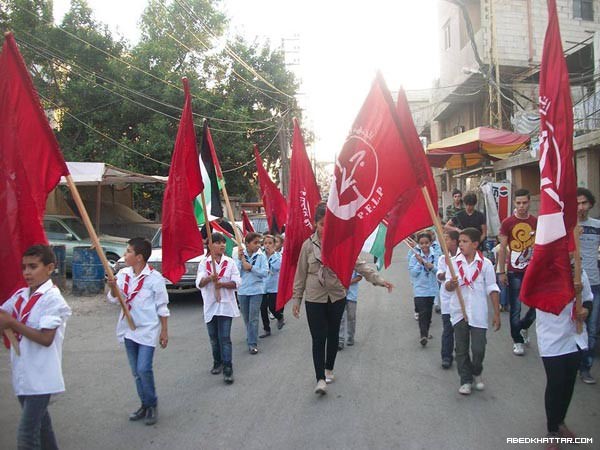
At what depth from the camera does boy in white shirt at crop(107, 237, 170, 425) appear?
13.5 feet

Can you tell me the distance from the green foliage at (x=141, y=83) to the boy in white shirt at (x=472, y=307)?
1525cm

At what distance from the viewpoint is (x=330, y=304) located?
4.75 m

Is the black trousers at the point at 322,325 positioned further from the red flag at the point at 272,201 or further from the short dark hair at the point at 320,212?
the red flag at the point at 272,201

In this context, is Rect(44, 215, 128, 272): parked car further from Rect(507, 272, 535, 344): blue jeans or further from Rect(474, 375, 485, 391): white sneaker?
Rect(474, 375, 485, 391): white sneaker

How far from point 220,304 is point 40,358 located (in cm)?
243

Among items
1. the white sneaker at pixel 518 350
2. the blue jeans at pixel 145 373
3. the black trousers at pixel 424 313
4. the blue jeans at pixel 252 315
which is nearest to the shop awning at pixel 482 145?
the black trousers at pixel 424 313

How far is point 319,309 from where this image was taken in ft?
15.4

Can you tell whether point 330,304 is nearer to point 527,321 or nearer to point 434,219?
point 434,219

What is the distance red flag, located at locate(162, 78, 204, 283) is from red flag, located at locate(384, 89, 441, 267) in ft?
6.54

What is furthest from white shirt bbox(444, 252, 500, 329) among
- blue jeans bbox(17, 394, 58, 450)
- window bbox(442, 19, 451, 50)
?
window bbox(442, 19, 451, 50)

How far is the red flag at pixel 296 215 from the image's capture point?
5.29m

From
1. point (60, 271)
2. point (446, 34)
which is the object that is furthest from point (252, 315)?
point (446, 34)

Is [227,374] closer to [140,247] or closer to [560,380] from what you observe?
[140,247]

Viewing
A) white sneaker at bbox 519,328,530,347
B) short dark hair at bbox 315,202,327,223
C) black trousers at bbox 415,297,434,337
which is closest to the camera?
short dark hair at bbox 315,202,327,223
